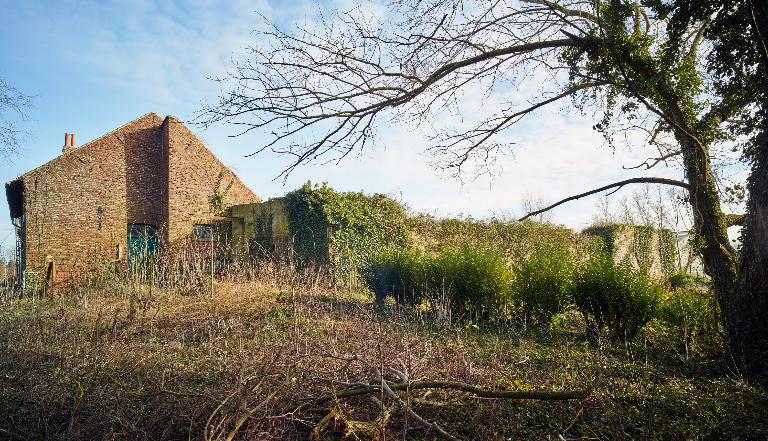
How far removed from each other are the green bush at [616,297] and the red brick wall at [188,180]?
14059 mm

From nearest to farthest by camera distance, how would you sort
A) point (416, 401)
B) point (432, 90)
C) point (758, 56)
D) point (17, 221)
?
point (416, 401)
point (758, 56)
point (432, 90)
point (17, 221)

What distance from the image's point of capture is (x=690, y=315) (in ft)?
23.3

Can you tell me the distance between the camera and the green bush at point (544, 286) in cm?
830

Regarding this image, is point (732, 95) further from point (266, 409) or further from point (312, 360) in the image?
point (266, 409)

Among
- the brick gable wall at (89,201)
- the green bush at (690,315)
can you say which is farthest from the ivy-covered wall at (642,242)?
the brick gable wall at (89,201)

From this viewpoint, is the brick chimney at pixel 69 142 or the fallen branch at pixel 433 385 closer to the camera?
the fallen branch at pixel 433 385

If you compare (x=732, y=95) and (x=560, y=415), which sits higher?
(x=732, y=95)

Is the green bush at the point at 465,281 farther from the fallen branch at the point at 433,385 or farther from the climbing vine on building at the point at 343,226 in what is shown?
the fallen branch at the point at 433,385

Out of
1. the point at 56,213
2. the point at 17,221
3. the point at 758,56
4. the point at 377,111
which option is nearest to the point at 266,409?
the point at 377,111

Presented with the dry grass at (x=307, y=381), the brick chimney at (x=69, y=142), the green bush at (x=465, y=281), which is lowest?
the dry grass at (x=307, y=381)

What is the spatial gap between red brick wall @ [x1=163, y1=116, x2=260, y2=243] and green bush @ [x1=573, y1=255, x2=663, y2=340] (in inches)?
553

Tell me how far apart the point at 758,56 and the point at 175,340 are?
8165 millimetres

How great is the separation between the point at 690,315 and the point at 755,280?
1657 millimetres

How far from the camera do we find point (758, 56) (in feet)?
19.8
